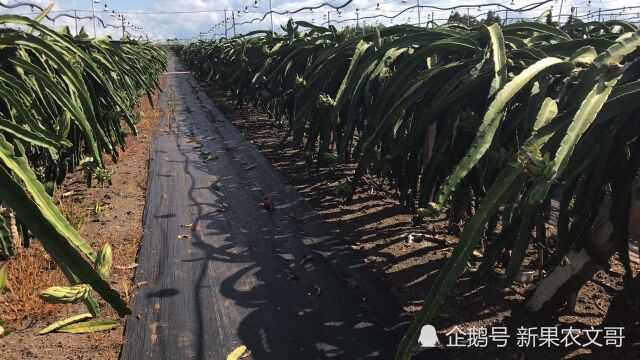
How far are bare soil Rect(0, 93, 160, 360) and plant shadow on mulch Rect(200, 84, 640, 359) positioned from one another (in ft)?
5.04

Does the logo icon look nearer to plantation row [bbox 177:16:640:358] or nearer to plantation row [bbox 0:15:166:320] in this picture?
plantation row [bbox 177:16:640:358]

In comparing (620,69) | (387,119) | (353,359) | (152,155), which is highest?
(620,69)

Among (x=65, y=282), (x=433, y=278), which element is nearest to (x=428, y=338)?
(x=433, y=278)

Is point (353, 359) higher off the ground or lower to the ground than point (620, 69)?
lower

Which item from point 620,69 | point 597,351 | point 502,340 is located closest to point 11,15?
point 620,69

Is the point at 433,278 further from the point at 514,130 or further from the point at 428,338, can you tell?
the point at 514,130

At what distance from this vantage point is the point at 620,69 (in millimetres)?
1659

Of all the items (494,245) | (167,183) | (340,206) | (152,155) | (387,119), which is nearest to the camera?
(494,245)

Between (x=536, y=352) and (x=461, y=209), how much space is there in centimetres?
94

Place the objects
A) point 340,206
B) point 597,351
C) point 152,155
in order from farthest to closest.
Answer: point 152,155 → point 340,206 → point 597,351

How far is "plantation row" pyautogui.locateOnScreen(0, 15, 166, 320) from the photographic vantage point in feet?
4.16

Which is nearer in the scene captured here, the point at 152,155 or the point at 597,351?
the point at 597,351

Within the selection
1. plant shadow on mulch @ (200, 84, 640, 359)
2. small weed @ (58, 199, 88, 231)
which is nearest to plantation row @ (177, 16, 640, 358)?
plant shadow on mulch @ (200, 84, 640, 359)

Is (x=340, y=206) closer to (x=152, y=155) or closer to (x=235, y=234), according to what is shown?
(x=235, y=234)
